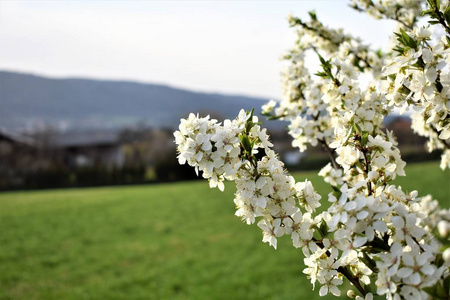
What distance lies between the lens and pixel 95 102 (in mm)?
169125

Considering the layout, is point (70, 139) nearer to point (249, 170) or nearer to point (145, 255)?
point (145, 255)

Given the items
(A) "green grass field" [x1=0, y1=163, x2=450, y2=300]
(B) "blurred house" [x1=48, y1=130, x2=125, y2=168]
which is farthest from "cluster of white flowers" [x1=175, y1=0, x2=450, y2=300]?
(B) "blurred house" [x1=48, y1=130, x2=125, y2=168]

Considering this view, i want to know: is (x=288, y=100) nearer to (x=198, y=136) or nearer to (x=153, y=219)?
(x=198, y=136)

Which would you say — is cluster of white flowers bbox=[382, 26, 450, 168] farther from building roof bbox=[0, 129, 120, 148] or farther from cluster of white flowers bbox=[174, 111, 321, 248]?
building roof bbox=[0, 129, 120, 148]

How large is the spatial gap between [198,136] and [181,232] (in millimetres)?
9920

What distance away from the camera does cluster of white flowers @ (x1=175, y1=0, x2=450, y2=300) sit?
3.80 feet

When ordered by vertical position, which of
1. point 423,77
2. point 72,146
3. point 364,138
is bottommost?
point 364,138

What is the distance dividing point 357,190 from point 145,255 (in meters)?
8.24

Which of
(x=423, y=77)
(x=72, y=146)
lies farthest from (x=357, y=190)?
(x=72, y=146)

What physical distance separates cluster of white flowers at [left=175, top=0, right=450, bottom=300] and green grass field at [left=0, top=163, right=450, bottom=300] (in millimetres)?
4827

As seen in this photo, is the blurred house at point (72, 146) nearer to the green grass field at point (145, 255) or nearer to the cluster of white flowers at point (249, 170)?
the green grass field at point (145, 255)

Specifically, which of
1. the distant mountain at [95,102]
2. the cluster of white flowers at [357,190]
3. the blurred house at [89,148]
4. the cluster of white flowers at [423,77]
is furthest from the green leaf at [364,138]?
the distant mountain at [95,102]

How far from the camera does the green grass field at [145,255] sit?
22.0ft

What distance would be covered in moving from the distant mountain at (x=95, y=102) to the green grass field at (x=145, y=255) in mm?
108136
